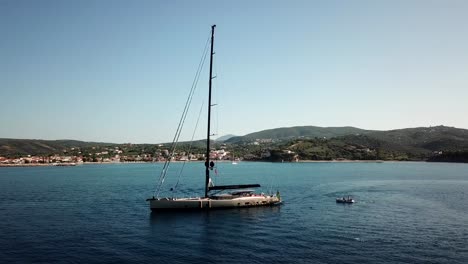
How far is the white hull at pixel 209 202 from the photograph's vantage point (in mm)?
60938

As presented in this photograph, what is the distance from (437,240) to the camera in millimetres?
44438

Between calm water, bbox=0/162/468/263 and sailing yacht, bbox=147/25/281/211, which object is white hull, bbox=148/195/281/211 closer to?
sailing yacht, bbox=147/25/281/211

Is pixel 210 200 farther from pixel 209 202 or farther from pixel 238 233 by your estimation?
pixel 238 233

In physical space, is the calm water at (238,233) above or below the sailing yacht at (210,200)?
below

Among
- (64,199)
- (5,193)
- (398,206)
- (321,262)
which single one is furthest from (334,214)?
(5,193)

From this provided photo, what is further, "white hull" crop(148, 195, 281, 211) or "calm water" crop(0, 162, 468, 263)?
"white hull" crop(148, 195, 281, 211)

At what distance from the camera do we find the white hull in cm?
6094

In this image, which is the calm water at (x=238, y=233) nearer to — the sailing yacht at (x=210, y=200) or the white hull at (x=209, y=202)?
the white hull at (x=209, y=202)

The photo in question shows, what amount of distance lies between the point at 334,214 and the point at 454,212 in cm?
2052

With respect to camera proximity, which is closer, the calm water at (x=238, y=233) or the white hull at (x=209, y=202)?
the calm water at (x=238, y=233)

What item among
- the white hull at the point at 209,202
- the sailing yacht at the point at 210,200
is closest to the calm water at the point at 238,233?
the white hull at the point at 209,202

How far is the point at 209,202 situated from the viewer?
208ft

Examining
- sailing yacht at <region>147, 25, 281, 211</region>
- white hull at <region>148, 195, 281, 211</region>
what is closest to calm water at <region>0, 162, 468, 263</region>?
white hull at <region>148, 195, 281, 211</region>

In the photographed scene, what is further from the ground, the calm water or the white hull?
the white hull
